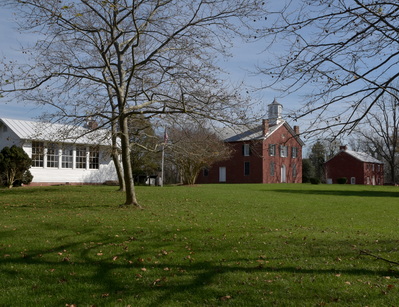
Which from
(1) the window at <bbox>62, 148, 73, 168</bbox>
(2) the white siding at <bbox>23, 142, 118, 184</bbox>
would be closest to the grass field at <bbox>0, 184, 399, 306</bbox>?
(2) the white siding at <bbox>23, 142, 118, 184</bbox>

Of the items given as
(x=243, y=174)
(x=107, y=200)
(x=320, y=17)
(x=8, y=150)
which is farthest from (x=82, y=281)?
(x=243, y=174)

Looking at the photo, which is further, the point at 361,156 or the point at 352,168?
the point at 361,156

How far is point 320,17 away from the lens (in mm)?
6648

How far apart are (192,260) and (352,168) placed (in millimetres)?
56230

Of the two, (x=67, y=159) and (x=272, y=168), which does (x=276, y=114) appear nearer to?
(x=67, y=159)

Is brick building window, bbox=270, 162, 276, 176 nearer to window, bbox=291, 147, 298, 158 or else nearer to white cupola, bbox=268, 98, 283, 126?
window, bbox=291, 147, 298, 158

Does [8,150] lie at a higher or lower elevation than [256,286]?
higher

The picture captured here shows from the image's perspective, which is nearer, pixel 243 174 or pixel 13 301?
pixel 13 301

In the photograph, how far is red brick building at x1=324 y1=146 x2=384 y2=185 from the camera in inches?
2291

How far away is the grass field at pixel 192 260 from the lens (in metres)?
5.49

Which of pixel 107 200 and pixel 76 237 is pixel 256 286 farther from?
pixel 107 200

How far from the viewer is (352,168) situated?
5888 centimetres

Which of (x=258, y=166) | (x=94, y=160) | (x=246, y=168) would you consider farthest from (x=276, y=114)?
(x=246, y=168)

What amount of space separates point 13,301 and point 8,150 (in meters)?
21.6
